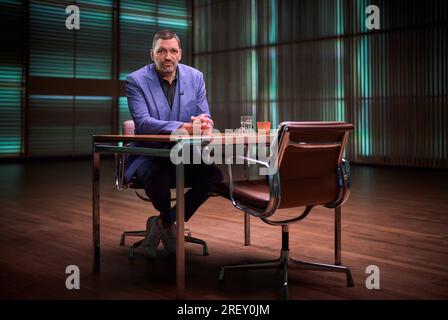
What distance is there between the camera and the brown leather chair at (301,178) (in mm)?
2629

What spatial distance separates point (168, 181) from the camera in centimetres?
330

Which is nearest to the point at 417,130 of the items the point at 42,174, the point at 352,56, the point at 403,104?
the point at 403,104

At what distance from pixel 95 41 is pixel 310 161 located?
10217 mm

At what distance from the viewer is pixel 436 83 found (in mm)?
8680

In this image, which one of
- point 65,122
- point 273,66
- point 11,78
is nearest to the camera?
point 11,78

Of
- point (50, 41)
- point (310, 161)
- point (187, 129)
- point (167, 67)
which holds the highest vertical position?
point (50, 41)

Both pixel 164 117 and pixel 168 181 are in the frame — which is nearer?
pixel 168 181

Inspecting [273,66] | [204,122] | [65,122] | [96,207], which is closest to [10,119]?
[65,122]

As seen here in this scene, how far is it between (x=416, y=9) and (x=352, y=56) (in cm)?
135

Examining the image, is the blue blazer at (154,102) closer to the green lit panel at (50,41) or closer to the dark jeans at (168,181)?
the dark jeans at (168,181)

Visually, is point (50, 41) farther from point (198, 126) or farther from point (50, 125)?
point (198, 126)

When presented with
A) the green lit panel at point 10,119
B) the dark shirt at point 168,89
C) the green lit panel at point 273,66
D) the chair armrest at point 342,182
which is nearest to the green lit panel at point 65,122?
the green lit panel at point 10,119

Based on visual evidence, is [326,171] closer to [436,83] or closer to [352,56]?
[436,83]

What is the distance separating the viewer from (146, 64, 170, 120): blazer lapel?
3457 mm
